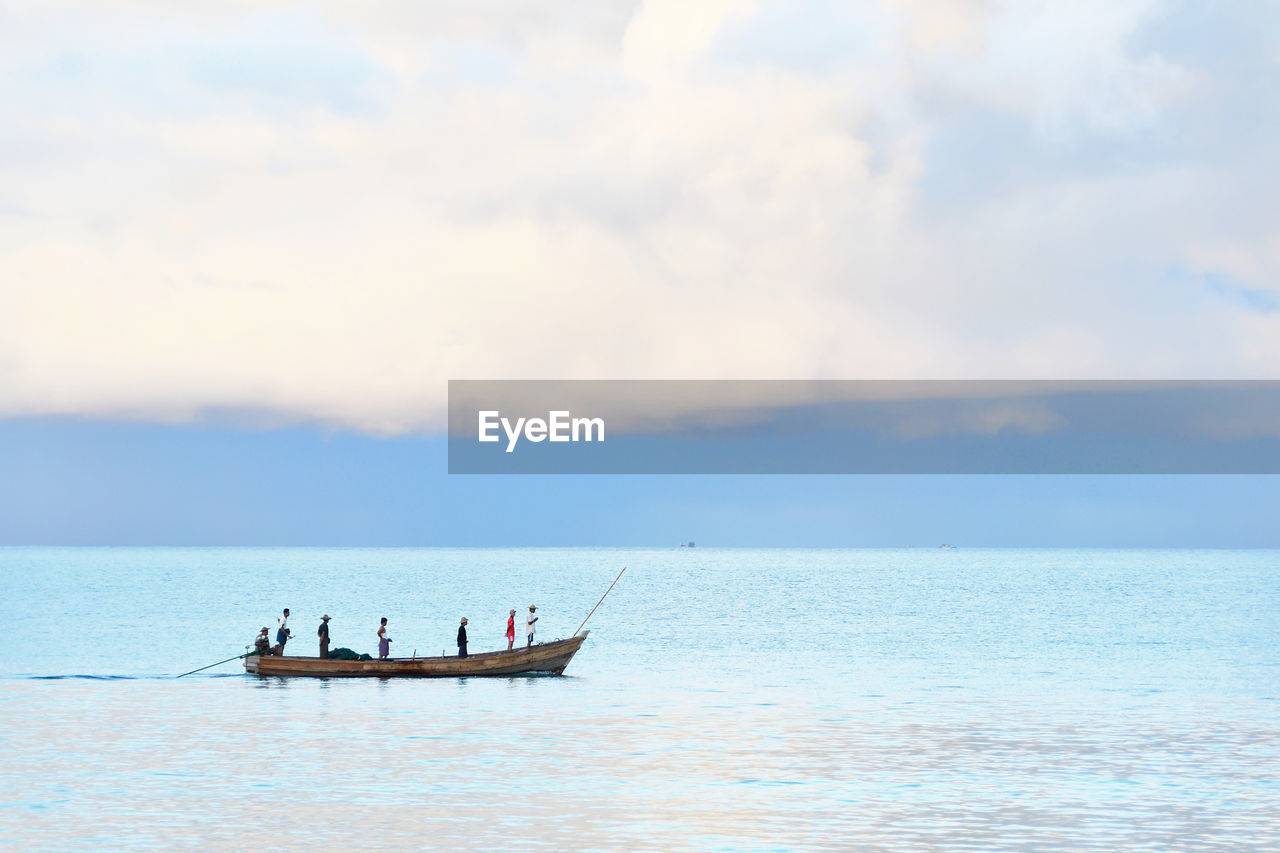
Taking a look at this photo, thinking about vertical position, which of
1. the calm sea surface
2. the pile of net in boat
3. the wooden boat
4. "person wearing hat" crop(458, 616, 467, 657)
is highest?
"person wearing hat" crop(458, 616, 467, 657)

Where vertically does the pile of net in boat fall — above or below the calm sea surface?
above

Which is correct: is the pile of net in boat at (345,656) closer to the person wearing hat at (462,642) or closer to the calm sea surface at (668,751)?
the calm sea surface at (668,751)

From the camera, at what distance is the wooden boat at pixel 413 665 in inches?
2192

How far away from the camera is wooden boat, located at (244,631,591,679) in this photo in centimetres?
5569

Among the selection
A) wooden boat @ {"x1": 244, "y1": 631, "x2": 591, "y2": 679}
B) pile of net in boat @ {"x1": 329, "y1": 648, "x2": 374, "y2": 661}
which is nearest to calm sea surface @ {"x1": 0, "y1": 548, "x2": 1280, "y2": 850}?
wooden boat @ {"x1": 244, "y1": 631, "x2": 591, "y2": 679}

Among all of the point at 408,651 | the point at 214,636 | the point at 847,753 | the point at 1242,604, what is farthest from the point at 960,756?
the point at 1242,604

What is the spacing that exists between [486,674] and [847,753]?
2255 cm

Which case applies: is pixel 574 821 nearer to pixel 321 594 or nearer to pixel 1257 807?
pixel 1257 807

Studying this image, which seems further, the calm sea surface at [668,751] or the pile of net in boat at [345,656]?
the pile of net in boat at [345,656]

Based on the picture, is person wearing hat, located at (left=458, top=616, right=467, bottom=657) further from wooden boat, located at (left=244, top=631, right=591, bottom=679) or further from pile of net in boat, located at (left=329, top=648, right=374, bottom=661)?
pile of net in boat, located at (left=329, top=648, right=374, bottom=661)

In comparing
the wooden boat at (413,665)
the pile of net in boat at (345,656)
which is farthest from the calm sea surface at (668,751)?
the pile of net in boat at (345,656)

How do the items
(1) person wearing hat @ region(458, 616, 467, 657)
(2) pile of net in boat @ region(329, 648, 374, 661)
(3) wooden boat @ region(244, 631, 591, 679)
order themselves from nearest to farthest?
1. (3) wooden boat @ region(244, 631, 591, 679)
2. (2) pile of net in boat @ region(329, 648, 374, 661)
3. (1) person wearing hat @ region(458, 616, 467, 657)

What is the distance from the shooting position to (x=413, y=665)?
184 feet

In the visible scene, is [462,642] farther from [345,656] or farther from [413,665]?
[345,656]
